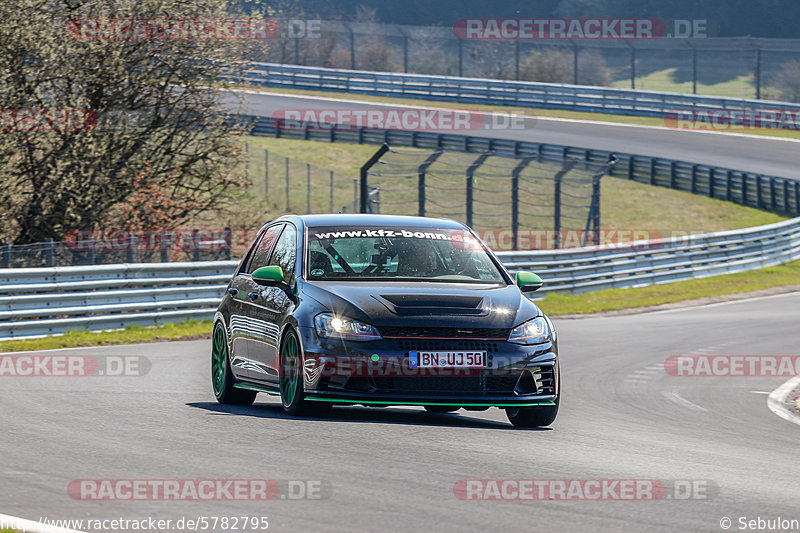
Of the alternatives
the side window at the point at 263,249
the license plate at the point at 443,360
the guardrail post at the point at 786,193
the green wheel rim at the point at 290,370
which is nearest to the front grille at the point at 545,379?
the license plate at the point at 443,360

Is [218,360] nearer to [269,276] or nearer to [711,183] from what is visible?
[269,276]

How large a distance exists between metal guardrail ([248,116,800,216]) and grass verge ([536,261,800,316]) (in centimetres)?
623

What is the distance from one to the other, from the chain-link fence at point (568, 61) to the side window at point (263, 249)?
47.8 meters

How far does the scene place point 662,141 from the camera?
4425cm

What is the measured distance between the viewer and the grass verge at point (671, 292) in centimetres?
2380

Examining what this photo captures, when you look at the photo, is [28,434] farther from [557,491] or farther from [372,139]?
[372,139]

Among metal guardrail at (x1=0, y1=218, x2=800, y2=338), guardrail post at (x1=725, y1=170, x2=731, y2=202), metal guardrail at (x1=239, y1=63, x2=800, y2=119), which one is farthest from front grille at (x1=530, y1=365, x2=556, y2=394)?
metal guardrail at (x1=239, y1=63, x2=800, y2=119)

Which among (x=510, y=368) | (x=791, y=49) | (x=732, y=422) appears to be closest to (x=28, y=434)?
(x=510, y=368)

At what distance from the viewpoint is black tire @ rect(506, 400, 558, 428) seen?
888 centimetres

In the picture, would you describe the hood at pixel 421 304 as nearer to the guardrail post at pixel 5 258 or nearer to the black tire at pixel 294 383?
the black tire at pixel 294 383

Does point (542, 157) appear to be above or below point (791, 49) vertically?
below

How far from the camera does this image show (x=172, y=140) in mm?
23766

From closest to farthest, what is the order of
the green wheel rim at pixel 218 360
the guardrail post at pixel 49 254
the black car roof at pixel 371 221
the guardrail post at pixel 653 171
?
the black car roof at pixel 371 221 < the green wheel rim at pixel 218 360 < the guardrail post at pixel 49 254 < the guardrail post at pixel 653 171

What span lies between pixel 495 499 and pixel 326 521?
954mm
